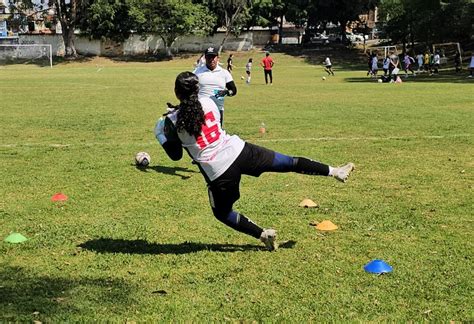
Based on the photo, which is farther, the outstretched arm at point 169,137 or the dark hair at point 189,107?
the outstretched arm at point 169,137

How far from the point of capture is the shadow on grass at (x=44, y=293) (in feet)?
14.1

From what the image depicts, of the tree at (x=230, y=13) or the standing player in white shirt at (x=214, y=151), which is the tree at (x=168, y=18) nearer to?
the tree at (x=230, y=13)

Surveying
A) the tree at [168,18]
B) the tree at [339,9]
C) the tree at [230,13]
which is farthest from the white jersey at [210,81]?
the tree at [339,9]

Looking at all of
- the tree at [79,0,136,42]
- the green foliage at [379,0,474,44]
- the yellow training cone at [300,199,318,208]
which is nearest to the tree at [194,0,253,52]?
the tree at [79,0,136,42]

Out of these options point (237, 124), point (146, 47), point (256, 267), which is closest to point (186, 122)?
point (256, 267)

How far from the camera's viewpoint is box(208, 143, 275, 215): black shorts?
5.36 metres

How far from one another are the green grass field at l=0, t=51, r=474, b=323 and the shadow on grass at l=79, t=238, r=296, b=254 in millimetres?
21

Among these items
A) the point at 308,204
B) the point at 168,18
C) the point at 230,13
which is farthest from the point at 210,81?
the point at 230,13

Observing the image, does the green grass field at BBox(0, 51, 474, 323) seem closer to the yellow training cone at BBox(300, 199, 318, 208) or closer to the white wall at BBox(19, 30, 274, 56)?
the yellow training cone at BBox(300, 199, 318, 208)

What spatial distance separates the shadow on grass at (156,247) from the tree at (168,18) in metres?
61.8

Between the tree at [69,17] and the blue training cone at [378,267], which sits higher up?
the tree at [69,17]

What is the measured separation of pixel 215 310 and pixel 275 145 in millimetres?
7938

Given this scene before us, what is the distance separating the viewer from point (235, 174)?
212 inches

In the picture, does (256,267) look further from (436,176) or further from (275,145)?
(275,145)
